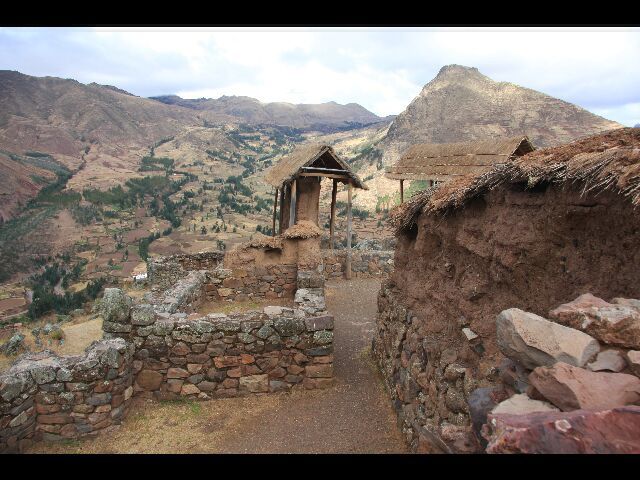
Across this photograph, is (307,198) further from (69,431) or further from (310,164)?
(69,431)

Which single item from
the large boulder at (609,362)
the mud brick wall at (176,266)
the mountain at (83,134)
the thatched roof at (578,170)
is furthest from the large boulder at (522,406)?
the mountain at (83,134)

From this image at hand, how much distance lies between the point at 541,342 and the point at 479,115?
49.5 m

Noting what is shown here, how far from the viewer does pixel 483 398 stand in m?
2.76

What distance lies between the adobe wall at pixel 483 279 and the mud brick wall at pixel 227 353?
1.48 m

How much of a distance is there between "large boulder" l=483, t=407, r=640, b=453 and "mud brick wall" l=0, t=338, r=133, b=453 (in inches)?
225

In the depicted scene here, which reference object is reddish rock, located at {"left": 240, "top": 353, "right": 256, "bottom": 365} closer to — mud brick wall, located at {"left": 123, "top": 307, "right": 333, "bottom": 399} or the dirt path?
mud brick wall, located at {"left": 123, "top": 307, "right": 333, "bottom": 399}

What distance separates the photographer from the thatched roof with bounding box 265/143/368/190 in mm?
15031

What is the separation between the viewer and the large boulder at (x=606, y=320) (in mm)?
2393

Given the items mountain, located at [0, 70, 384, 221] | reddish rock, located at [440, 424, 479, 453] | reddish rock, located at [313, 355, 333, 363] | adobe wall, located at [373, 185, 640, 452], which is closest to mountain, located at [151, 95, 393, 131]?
mountain, located at [0, 70, 384, 221]

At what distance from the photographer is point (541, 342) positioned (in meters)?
2.51

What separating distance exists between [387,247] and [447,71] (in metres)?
42.1
